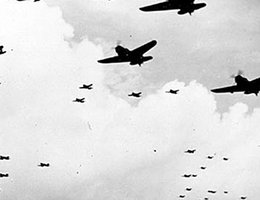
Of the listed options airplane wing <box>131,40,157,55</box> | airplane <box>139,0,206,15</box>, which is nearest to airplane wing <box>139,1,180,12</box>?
airplane <box>139,0,206,15</box>

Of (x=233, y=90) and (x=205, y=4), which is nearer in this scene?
(x=205, y=4)

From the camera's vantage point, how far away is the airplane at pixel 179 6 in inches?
1781

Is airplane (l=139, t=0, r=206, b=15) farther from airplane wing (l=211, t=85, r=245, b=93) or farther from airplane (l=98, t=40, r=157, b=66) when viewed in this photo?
airplane wing (l=211, t=85, r=245, b=93)

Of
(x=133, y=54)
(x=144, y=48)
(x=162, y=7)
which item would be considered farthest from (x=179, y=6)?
(x=133, y=54)

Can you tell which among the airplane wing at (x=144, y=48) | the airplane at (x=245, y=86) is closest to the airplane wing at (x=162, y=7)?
the airplane wing at (x=144, y=48)

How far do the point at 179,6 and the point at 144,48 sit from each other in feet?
33.3

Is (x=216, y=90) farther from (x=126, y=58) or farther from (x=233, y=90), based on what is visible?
(x=126, y=58)

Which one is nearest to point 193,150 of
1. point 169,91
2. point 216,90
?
point 169,91

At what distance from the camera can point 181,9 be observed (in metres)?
46.1

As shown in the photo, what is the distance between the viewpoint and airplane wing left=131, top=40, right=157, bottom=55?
179 ft

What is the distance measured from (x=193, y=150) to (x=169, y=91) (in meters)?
24.0

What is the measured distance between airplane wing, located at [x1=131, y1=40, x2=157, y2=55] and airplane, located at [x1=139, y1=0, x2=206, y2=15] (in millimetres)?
8014

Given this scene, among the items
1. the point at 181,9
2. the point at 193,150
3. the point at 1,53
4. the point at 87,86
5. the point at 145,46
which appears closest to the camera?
the point at 181,9

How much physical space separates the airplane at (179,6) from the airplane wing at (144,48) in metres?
8.01
